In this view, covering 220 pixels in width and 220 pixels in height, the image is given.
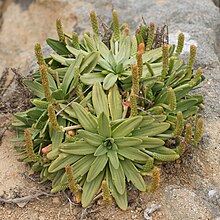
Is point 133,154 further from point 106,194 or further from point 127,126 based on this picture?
point 106,194

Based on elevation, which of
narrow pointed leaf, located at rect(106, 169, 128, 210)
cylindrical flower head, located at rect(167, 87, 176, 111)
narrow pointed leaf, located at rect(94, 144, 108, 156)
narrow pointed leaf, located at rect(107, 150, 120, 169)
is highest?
cylindrical flower head, located at rect(167, 87, 176, 111)

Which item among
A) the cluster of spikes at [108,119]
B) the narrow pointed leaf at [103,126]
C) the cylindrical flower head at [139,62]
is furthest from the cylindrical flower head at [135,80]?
the narrow pointed leaf at [103,126]

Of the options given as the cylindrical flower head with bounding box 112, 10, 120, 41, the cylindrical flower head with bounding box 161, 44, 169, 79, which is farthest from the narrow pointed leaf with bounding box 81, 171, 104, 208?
the cylindrical flower head with bounding box 112, 10, 120, 41

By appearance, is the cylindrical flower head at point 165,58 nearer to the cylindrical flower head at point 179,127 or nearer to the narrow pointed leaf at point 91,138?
the cylindrical flower head at point 179,127

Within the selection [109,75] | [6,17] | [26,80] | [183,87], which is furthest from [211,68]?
[6,17]

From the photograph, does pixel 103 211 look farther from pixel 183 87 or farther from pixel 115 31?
pixel 115 31

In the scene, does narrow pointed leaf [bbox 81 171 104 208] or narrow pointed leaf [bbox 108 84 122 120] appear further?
narrow pointed leaf [bbox 108 84 122 120]

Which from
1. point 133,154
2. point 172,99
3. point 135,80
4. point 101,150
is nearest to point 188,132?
point 172,99

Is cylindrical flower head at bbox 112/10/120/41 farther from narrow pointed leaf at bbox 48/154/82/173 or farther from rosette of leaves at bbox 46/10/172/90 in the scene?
narrow pointed leaf at bbox 48/154/82/173
